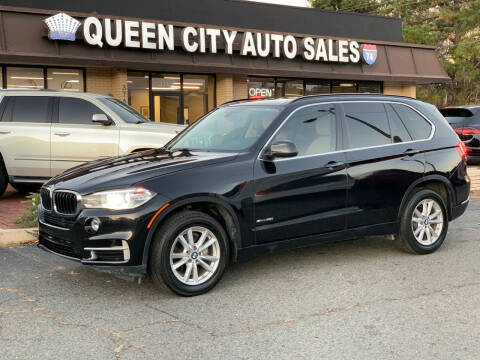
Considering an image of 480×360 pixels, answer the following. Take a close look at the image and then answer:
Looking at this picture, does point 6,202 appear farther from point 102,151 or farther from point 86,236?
point 86,236

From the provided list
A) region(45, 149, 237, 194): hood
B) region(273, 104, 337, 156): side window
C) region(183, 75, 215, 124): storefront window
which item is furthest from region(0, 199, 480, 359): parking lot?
region(183, 75, 215, 124): storefront window

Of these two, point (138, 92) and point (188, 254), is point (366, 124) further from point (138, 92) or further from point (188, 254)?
point (138, 92)

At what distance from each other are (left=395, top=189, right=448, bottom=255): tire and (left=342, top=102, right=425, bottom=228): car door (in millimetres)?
181

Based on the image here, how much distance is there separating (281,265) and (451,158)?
7.80ft

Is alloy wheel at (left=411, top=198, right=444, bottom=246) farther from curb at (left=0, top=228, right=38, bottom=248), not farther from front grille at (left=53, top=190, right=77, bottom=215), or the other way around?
curb at (left=0, top=228, right=38, bottom=248)

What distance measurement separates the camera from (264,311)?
15.5ft

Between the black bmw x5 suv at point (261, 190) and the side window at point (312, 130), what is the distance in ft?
0.04

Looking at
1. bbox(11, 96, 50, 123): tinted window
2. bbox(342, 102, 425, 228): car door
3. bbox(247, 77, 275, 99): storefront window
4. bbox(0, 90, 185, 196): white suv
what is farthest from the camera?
bbox(247, 77, 275, 99): storefront window

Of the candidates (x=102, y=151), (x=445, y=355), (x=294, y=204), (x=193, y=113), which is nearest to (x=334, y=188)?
(x=294, y=204)

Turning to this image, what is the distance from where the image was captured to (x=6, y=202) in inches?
398

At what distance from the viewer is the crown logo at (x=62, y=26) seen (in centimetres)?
1553

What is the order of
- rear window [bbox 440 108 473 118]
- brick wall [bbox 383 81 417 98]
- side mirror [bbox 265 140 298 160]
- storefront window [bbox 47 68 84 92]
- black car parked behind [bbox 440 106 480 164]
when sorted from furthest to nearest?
brick wall [bbox 383 81 417 98] < storefront window [bbox 47 68 84 92] < rear window [bbox 440 108 473 118] < black car parked behind [bbox 440 106 480 164] < side mirror [bbox 265 140 298 160]

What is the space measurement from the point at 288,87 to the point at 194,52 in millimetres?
5164

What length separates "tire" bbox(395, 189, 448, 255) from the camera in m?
6.39
